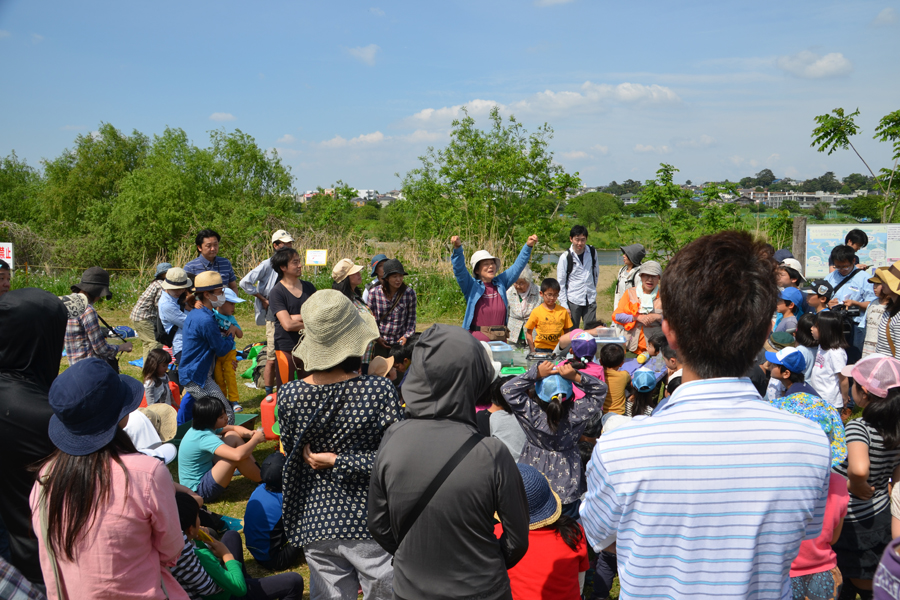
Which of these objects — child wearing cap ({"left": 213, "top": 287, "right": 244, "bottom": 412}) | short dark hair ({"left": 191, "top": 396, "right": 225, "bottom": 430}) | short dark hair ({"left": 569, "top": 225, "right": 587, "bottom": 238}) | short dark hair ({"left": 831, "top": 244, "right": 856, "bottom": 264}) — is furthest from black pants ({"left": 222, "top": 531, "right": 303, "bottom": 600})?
short dark hair ({"left": 831, "top": 244, "right": 856, "bottom": 264})

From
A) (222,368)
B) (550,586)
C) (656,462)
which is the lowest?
(550,586)

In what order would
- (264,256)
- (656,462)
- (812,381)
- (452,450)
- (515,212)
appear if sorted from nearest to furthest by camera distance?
(656,462), (452,450), (812,381), (515,212), (264,256)

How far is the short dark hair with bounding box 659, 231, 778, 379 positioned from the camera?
4.32ft

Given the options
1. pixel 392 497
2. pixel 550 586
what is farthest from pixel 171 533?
pixel 550 586

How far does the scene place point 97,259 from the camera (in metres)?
18.6

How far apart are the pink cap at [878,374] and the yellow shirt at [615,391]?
6.62 ft

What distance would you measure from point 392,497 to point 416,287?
438 inches

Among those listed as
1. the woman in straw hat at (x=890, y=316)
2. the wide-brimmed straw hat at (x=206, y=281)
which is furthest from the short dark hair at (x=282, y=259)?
the woman in straw hat at (x=890, y=316)

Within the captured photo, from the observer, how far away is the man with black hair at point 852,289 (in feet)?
19.8

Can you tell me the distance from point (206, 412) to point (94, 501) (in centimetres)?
229

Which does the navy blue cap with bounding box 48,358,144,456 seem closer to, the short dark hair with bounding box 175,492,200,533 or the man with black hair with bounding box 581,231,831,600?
the short dark hair with bounding box 175,492,200,533

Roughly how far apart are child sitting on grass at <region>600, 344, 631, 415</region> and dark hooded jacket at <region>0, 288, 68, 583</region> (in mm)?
3718

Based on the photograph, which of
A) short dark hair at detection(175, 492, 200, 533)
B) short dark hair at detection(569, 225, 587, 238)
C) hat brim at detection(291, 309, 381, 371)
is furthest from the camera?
short dark hair at detection(569, 225, 587, 238)

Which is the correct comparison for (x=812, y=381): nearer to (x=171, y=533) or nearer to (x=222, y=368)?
(x=171, y=533)
